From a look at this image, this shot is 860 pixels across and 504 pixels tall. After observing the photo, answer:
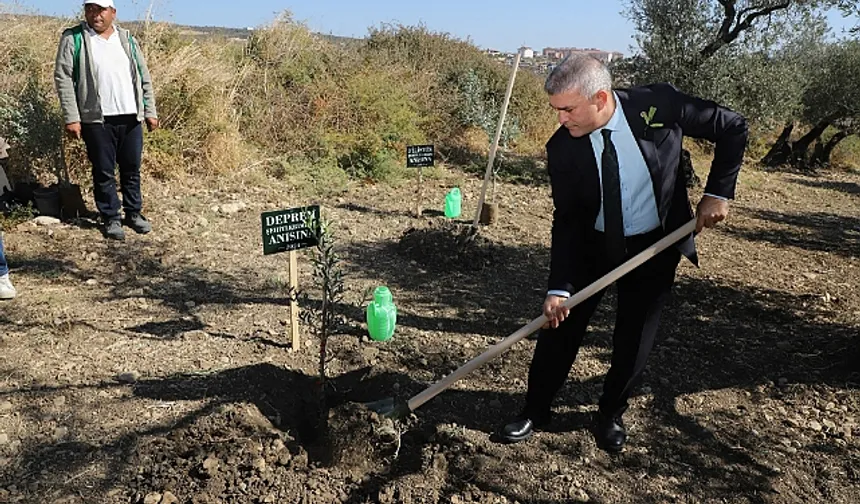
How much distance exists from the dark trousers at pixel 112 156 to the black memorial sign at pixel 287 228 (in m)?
2.63

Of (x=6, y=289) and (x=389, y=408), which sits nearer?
(x=389, y=408)

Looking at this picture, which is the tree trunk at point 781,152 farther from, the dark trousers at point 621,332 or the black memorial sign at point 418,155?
the dark trousers at point 621,332

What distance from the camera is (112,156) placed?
17.0 ft

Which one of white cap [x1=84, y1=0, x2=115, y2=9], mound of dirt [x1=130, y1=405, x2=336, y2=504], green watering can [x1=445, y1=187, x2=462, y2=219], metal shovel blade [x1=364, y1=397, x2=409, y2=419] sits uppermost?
white cap [x1=84, y1=0, x2=115, y2=9]

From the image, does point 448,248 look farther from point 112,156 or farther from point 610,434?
point 112,156

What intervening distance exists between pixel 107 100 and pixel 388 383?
11.4ft

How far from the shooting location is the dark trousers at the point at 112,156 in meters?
5.05

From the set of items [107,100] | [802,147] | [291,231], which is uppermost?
[107,100]

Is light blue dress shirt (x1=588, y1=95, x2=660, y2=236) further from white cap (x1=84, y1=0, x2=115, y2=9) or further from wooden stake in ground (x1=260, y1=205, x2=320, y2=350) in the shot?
white cap (x1=84, y1=0, x2=115, y2=9)

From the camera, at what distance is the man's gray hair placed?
219 cm

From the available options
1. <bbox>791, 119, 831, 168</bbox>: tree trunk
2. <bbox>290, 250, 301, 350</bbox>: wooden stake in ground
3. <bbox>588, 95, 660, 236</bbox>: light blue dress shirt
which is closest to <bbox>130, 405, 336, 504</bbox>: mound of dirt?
<bbox>290, 250, 301, 350</bbox>: wooden stake in ground

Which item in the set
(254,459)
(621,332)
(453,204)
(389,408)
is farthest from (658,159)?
(453,204)

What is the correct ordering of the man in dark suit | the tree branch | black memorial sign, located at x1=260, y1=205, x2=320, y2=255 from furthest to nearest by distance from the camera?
1. the tree branch
2. black memorial sign, located at x1=260, y1=205, x2=320, y2=255
3. the man in dark suit

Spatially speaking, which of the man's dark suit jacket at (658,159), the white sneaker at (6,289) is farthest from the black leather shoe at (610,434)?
the white sneaker at (6,289)
